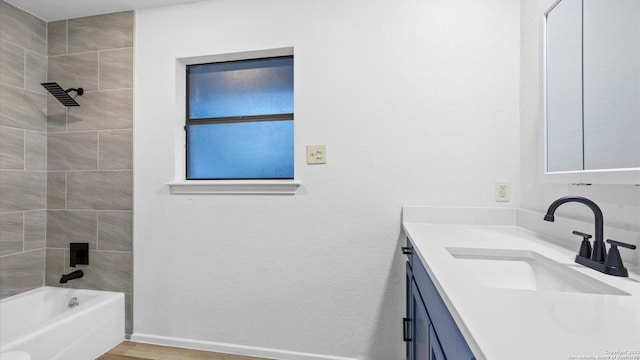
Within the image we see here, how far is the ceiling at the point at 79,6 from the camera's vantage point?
5.96 feet

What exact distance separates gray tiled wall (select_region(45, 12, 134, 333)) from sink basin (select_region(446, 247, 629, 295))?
2051mm

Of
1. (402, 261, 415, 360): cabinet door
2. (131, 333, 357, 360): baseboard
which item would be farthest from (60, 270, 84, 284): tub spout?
(402, 261, 415, 360): cabinet door

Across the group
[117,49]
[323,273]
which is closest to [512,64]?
[323,273]

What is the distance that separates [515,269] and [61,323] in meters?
2.18

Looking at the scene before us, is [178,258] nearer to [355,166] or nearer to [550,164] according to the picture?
[355,166]

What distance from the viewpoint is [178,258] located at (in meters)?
1.83

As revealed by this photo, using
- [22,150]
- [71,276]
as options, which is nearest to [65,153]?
[22,150]

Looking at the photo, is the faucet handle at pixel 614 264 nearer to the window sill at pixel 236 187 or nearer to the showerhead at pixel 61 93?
the window sill at pixel 236 187

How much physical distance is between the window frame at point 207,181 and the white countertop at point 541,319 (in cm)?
110

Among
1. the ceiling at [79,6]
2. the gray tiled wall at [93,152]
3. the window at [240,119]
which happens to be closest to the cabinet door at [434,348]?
the window at [240,119]

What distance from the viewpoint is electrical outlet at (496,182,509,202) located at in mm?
1497

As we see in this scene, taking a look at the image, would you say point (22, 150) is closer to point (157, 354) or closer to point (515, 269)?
point (157, 354)

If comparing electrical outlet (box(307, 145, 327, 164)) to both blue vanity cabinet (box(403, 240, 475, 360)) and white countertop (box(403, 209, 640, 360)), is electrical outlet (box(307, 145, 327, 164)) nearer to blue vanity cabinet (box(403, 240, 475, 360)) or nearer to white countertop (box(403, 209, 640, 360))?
blue vanity cabinet (box(403, 240, 475, 360))

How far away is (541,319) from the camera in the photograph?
0.48 metres
